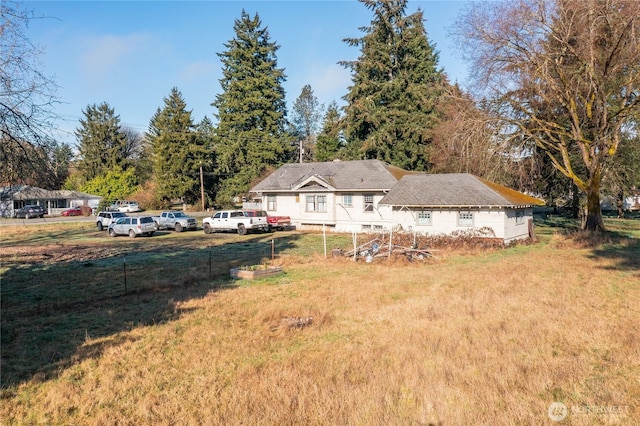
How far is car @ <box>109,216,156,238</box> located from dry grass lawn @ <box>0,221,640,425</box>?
2166cm

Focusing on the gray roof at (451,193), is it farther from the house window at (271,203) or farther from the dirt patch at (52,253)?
the dirt patch at (52,253)

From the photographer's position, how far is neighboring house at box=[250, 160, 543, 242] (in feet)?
89.2

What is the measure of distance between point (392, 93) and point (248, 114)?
2566 cm

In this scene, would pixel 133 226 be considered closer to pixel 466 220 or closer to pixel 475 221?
pixel 466 220

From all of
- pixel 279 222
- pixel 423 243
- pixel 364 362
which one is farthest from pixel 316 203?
pixel 364 362

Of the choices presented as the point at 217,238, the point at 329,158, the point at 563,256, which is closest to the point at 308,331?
the point at 563,256

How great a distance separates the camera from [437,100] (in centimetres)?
4944

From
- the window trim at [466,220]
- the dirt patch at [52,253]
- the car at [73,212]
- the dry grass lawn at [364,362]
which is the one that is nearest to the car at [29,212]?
the car at [73,212]

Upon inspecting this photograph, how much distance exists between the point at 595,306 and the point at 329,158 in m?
53.9

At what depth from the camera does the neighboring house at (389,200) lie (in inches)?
1070

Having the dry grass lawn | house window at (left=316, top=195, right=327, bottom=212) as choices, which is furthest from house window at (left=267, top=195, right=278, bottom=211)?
the dry grass lawn

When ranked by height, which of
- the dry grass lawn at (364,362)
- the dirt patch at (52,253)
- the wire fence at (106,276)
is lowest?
the dry grass lawn at (364,362)

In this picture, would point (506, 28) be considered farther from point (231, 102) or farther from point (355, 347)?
point (231, 102)

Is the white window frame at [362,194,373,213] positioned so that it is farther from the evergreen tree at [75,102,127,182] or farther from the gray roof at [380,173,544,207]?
the evergreen tree at [75,102,127,182]
